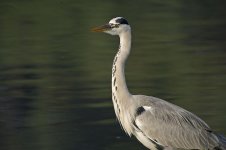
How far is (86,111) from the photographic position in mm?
10914

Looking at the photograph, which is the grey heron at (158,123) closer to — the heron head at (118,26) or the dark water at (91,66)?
the heron head at (118,26)

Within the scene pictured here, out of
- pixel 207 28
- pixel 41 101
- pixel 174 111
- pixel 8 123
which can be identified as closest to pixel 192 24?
pixel 207 28

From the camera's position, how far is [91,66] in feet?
44.7

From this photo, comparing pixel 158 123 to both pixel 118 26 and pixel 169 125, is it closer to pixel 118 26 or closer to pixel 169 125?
pixel 169 125

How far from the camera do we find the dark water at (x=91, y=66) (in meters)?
10.2

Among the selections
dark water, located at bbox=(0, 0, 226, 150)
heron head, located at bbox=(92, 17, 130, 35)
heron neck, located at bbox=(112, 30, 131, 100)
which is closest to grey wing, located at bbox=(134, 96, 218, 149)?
heron neck, located at bbox=(112, 30, 131, 100)

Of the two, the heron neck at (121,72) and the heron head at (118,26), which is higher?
the heron head at (118,26)

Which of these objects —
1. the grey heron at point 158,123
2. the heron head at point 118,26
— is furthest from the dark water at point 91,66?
the heron head at point 118,26

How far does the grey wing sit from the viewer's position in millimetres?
8508

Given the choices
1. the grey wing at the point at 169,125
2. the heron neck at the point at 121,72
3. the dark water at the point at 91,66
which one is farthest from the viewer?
the dark water at the point at 91,66

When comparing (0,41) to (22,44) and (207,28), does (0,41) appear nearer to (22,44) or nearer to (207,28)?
(22,44)

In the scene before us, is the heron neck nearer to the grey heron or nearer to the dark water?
the grey heron

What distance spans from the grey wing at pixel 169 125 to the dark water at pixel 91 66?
100 centimetres

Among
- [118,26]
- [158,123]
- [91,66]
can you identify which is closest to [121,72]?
[118,26]
